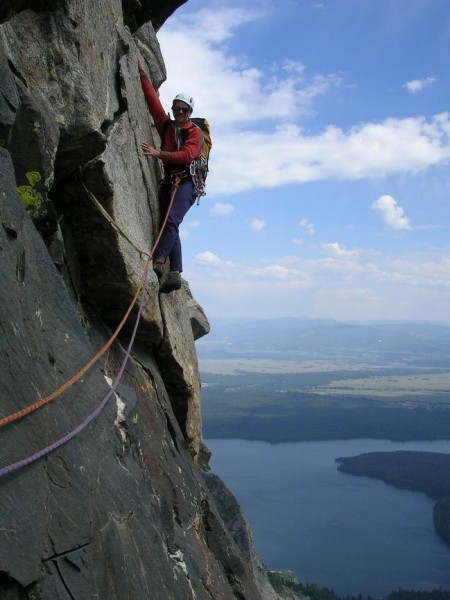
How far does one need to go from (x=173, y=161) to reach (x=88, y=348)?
13.6 feet

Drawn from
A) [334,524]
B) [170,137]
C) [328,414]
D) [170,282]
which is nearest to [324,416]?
[328,414]

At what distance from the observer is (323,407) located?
166 meters

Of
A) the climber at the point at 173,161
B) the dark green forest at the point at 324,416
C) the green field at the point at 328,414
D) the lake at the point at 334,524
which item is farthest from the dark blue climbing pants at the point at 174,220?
the green field at the point at 328,414

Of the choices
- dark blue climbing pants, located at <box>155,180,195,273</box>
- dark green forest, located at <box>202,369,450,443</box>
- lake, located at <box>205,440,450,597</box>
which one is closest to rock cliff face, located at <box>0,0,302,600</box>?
dark blue climbing pants, located at <box>155,180,195,273</box>

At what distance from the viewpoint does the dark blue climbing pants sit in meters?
8.55

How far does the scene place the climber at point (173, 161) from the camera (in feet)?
27.8

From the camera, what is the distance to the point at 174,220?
8.79 meters

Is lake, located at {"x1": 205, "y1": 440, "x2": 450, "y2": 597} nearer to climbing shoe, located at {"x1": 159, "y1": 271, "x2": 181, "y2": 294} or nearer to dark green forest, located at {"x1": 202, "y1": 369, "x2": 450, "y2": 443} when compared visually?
dark green forest, located at {"x1": 202, "y1": 369, "x2": 450, "y2": 443}

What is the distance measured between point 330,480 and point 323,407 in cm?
6536

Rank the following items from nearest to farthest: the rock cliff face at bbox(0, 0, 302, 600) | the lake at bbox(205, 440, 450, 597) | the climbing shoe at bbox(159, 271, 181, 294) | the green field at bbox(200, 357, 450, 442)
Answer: the rock cliff face at bbox(0, 0, 302, 600)
the climbing shoe at bbox(159, 271, 181, 294)
the lake at bbox(205, 440, 450, 597)
the green field at bbox(200, 357, 450, 442)

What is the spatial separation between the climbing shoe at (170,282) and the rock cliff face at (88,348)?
293mm

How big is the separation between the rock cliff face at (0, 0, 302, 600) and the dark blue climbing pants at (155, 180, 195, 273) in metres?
0.25

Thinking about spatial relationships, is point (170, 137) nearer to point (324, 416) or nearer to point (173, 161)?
point (173, 161)

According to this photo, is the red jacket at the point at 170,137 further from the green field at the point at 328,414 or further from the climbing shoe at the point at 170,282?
the green field at the point at 328,414
